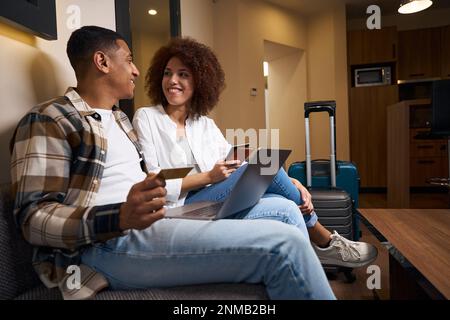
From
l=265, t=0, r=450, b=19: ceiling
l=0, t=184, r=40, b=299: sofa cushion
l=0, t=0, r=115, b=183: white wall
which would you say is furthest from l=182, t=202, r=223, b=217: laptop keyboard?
l=265, t=0, r=450, b=19: ceiling

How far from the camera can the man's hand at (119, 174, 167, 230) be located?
0.59 m

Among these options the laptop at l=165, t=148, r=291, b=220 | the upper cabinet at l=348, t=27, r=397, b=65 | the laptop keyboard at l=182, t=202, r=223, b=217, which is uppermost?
the upper cabinet at l=348, t=27, r=397, b=65

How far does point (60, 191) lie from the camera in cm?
71

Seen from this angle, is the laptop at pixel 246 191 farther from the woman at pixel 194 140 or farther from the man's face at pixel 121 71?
the man's face at pixel 121 71

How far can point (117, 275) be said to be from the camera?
0.69 metres

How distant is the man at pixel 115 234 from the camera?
64 centimetres

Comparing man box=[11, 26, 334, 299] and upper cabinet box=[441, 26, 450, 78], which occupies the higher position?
upper cabinet box=[441, 26, 450, 78]

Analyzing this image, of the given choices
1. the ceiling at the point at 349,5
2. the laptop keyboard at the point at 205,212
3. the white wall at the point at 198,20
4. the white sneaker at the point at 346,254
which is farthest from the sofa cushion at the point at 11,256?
the ceiling at the point at 349,5

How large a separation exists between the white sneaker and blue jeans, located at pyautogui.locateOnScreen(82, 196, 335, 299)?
2.41 feet

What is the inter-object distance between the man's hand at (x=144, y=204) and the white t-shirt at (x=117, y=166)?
0.75 feet

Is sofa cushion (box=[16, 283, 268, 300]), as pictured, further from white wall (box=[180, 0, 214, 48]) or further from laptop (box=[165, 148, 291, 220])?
white wall (box=[180, 0, 214, 48])

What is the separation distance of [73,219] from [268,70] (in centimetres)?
445
